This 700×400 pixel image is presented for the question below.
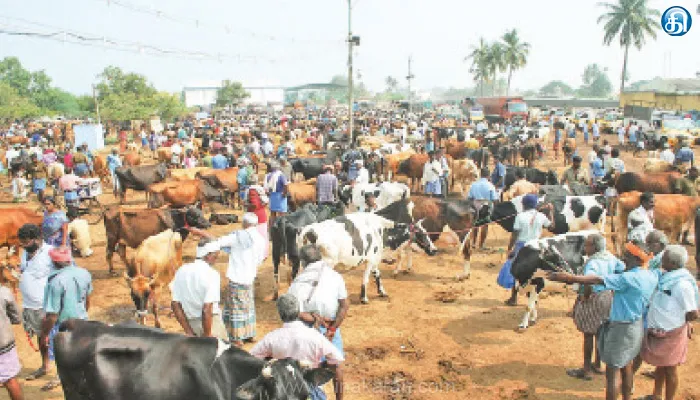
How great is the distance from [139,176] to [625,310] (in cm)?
1464

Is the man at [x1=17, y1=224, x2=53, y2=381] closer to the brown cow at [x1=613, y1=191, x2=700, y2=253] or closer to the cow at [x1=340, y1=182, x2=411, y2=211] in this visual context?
the cow at [x1=340, y1=182, x2=411, y2=211]

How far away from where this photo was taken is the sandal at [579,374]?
6.32 meters

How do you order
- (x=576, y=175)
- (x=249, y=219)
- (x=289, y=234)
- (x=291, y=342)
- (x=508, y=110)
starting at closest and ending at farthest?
(x=291, y=342) → (x=249, y=219) → (x=289, y=234) → (x=576, y=175) → (x=508, y=110)

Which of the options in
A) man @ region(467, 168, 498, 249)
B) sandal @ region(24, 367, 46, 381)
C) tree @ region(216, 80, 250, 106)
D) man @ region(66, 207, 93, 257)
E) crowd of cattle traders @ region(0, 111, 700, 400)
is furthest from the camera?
tree @ region(216, 80, 250, 106)

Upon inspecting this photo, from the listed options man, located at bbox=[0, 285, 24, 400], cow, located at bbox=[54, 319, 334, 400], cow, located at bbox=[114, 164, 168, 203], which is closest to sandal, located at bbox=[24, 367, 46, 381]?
man, located at bbox=[0, 285, 24, 400]

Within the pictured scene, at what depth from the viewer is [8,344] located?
4855 mm

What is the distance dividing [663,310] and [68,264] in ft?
19.7

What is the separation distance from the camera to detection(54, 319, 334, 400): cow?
3.86 meters

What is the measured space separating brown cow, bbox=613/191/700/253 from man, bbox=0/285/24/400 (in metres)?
10.5

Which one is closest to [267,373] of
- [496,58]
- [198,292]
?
[198,292]

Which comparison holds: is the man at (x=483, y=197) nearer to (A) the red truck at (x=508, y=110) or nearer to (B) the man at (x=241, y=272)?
(B) the man at (x=241, y=272)

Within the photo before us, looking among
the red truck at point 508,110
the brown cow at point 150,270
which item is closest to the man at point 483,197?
the brown cow at point 150,270

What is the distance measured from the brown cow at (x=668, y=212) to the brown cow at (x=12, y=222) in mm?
11784

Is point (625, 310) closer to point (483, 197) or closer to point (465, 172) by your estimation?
point (483, 197)
